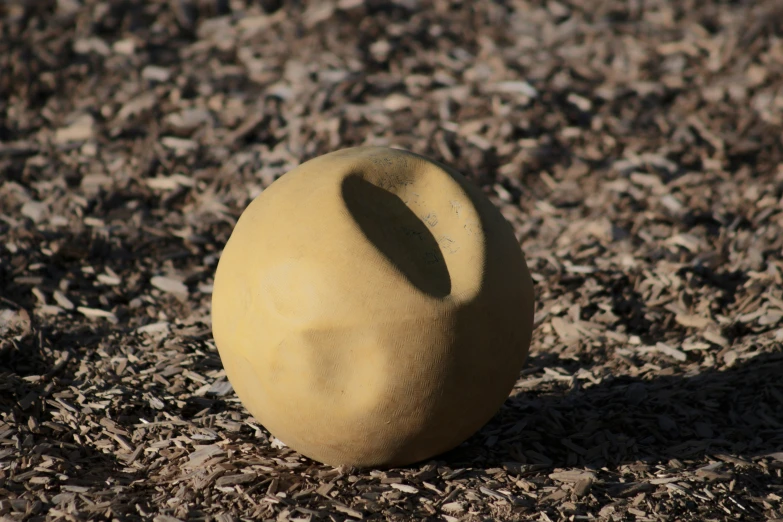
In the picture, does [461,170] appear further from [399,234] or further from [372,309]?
[372,309]

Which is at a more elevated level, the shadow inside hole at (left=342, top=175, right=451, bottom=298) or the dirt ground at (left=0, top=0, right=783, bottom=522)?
the shadow inside hole at (left=342, top=175, right=451, bottom=298)

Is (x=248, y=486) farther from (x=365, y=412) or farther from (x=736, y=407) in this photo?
(x=736, y=407)

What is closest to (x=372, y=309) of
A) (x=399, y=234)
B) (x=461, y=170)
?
(x=399, y=234)

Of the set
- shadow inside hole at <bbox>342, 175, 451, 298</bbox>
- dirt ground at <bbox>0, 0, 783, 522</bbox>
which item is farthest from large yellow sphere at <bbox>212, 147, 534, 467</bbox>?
dirt ground at <bbox>0, 0, 783, 522</bbox>

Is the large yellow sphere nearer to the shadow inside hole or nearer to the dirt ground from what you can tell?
the shadow inside hole

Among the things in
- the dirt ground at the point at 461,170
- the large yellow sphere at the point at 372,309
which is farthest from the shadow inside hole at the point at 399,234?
the dirt ground at the point at 461,170

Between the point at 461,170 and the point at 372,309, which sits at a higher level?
the point at 372,309
